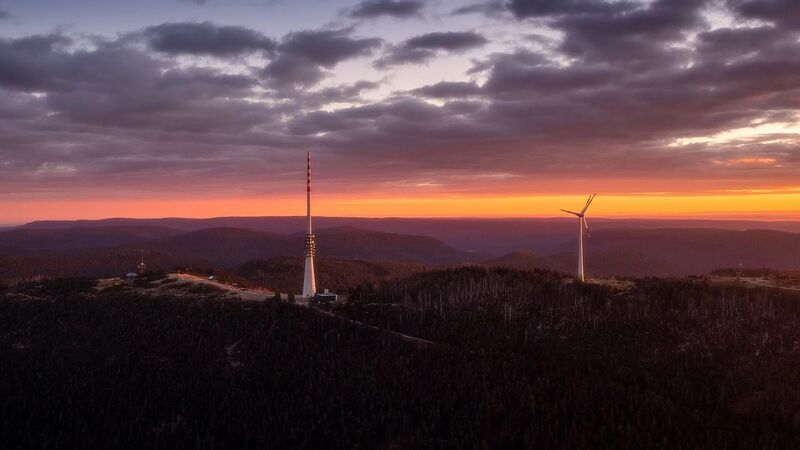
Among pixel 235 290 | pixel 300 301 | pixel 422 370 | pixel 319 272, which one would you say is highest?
pixel 235 290

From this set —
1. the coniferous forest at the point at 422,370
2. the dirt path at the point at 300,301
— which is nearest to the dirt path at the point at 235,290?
the dirt path at the point at 300,301

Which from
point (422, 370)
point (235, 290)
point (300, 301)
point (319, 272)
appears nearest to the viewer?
point (422, 370)

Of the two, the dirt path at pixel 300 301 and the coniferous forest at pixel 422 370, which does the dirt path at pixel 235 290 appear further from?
the coniferous forest at pixel 422 370

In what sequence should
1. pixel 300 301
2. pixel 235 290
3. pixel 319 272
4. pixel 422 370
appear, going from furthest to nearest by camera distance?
pixel 319 272, pixel 235 290, pixel 300 301, pixel 422 370

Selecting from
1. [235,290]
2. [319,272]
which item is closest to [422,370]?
[235,290]

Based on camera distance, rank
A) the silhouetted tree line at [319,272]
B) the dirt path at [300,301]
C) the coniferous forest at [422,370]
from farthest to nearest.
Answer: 1. the silhouetted tree line at [319,272]
2. the dirt path at [300,301]
3. the coniferous forest at [422,370]

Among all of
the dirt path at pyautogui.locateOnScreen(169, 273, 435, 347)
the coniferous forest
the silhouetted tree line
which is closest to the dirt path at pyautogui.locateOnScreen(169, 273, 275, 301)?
the dirt path at pyautogui.locateOnScreen(169, 273, 435, 347)

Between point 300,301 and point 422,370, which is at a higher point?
point 300,301

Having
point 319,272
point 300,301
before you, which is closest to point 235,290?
point 300,301

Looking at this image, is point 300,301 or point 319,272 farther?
point 319,272

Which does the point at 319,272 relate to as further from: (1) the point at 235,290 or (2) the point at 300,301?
(2) the point at 300,301
